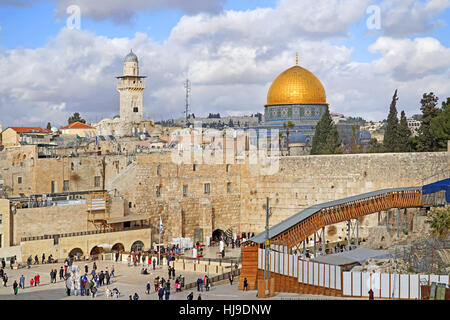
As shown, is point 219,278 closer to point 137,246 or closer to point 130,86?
point 137,246

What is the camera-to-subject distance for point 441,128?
41219 millimetres

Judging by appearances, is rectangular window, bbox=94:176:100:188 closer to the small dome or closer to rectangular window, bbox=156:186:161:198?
rectangular window, bbox=156:186:161:198

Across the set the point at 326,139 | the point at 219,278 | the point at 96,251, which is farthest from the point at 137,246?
the point at 326,139

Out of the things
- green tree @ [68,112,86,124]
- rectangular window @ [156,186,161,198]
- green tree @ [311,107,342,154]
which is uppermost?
green tree @ [68,112,86,124]

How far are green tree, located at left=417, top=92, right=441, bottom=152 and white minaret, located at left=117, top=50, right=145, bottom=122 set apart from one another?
2625cm

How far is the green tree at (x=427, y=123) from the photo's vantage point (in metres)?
43.0

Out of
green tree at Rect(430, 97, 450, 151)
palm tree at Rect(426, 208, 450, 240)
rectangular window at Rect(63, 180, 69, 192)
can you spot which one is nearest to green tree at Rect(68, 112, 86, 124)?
rectangular window at Rect(63, 180, 69, 192)

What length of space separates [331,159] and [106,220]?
13.9m

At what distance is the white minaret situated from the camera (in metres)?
60.7

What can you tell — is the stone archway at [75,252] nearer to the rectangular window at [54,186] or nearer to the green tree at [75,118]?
the rectangular window at [54,186]

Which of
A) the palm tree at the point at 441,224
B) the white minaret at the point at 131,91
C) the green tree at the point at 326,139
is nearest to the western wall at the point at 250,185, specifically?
the green tree at the point at 326,139

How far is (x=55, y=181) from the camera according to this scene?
4084 centimetres
